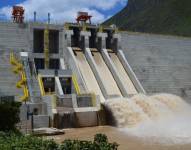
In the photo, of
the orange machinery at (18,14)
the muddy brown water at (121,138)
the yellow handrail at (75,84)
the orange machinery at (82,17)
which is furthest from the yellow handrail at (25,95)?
the orange machinery at (82,17)


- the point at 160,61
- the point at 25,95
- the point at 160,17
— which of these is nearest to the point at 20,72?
the point at 25,95

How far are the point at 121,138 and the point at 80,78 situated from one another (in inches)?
517

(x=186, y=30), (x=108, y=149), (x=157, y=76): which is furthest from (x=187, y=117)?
(x=186, y=30)

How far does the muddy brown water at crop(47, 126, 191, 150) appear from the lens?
2497 cm

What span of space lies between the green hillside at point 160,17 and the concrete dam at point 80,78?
85968 mm

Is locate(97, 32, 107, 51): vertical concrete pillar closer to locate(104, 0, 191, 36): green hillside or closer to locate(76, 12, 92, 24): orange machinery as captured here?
locate(76, 12, 92, 24): orange machinery

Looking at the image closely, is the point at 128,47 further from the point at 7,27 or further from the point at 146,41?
the point at 7,27

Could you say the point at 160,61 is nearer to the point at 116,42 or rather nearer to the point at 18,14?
the point at 116,42

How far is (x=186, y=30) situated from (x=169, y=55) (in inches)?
3397

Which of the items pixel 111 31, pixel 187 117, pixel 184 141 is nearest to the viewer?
pixel 184 141

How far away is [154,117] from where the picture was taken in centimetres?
3725

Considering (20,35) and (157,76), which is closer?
(20,35)

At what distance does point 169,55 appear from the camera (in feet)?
177

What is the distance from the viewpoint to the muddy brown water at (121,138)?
24969mm
